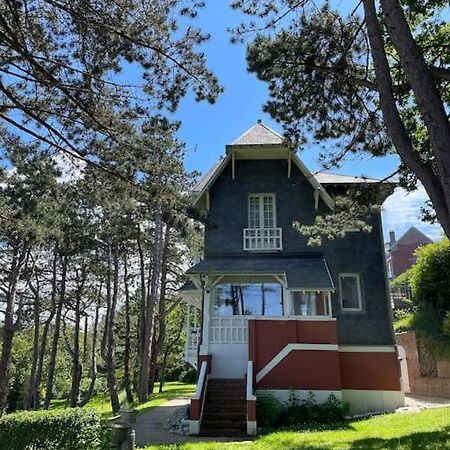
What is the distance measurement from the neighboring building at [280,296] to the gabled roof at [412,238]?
38932 millimetres

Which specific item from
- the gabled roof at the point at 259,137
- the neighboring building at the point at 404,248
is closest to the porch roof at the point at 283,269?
the gabled roof at the point at 259,137

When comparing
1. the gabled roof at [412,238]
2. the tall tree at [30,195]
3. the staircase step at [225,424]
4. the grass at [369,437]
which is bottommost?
the staircase step at [225,424]

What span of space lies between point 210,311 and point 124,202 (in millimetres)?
6087

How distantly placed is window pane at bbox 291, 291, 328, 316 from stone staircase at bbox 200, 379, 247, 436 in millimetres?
3258

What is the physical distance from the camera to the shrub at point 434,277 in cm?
1616

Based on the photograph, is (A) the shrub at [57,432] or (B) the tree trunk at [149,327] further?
(B) the tree trunk at [149,327]

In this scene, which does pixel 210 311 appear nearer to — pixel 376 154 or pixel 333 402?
pixel 333 402

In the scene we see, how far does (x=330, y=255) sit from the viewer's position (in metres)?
16.1

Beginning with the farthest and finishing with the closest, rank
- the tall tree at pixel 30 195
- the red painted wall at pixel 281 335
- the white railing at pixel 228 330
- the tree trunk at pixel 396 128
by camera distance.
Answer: the white railing at pixel 228 330 < the red painted wall at pixel 281 335 < the tall tree at pixel 30 195 < the tree trunk at pixel 396 128

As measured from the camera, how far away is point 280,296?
52.4 ft

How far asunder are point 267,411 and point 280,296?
5061 mm

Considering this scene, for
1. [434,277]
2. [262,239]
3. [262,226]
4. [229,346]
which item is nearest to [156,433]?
[229,346]

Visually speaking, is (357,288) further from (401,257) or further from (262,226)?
(401,257)

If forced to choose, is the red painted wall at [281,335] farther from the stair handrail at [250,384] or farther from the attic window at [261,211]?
the attic window at [261,211]
